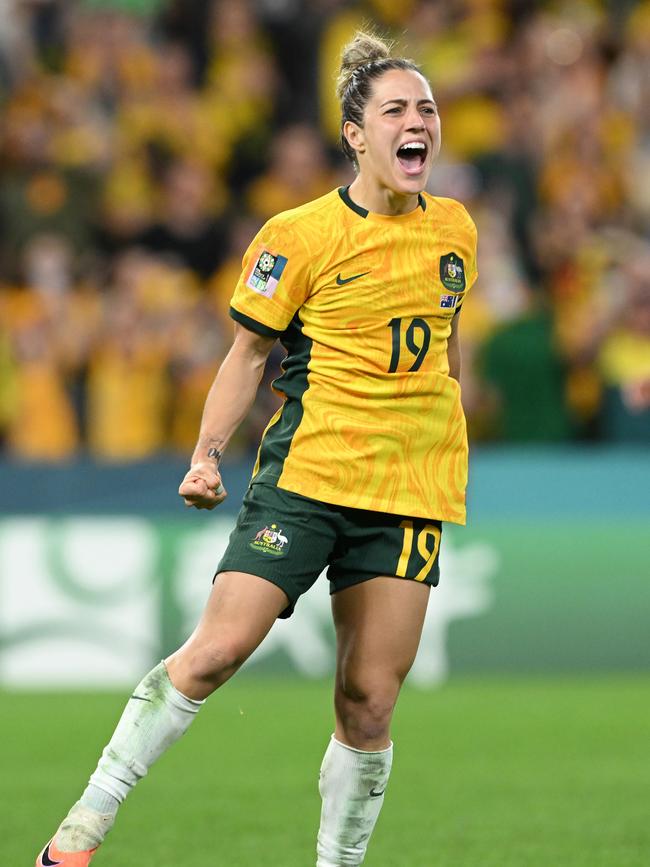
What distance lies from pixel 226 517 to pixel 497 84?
4.99 metres

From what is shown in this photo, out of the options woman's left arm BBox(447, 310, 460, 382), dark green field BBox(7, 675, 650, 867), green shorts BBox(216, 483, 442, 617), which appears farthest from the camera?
dark green field BBox(7, 675, 650, 867)

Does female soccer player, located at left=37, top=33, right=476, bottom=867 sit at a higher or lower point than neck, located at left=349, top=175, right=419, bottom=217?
lower

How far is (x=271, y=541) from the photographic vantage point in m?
4.47

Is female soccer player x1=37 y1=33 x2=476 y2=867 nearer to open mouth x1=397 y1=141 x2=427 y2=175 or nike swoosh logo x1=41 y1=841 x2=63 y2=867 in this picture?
open mouth x1=397 y1=141 x2=427 y2=175

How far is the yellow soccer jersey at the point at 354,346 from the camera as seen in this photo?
4.53 m

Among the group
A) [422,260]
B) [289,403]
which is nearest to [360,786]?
[289,403]

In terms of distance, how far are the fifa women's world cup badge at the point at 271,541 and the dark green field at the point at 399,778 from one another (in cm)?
137

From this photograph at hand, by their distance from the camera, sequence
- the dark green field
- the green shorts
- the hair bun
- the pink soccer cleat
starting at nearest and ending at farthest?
the pink soccer cleat → the green shorts → the hair bun → the dark green field

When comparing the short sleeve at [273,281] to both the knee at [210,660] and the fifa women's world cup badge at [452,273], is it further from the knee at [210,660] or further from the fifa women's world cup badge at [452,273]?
the knee at [210,660]

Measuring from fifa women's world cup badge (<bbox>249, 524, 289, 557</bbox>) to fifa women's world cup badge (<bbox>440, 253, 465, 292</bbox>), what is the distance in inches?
32.1

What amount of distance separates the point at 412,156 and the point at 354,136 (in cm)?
19

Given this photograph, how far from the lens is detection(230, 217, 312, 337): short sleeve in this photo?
4.51 metres

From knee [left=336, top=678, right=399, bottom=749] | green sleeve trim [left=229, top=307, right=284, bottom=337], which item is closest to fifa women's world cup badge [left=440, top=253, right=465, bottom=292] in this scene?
green sleeve trim [left=229, top=307, right=284, bottom=337]

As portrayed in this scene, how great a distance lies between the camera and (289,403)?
4.65 m
